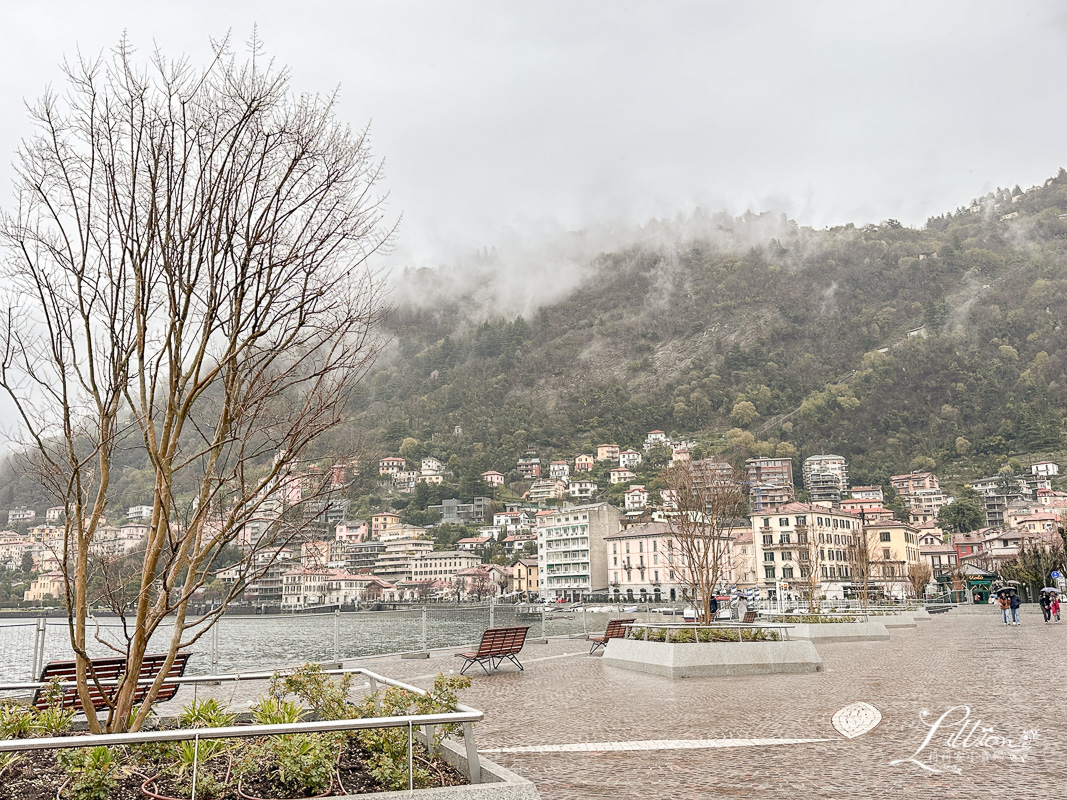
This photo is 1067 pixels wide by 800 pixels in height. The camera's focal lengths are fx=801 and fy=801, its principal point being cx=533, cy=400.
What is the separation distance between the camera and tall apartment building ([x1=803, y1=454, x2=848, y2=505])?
14500 centimetres

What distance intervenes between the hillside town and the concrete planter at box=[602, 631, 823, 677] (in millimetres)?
47183

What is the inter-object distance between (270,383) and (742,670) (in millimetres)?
9783

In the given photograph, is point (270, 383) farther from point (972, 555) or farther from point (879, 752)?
point (972, 555)

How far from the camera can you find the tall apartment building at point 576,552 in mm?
117750

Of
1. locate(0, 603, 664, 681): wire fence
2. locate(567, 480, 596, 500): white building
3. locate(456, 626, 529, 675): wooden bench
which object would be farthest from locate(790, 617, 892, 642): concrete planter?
locate(567, 480, 596, 500): white building

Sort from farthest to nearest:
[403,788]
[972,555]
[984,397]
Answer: [984,397], [972,555], [403,788]

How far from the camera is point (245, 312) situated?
547cm

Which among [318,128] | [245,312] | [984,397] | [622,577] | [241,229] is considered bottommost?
[622,577]

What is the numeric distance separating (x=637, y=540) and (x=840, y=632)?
92.4 metres

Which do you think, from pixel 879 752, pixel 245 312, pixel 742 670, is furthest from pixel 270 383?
pixel 742 670

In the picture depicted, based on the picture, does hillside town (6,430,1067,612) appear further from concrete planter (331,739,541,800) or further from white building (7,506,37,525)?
concrete planter (331,739,541,800)

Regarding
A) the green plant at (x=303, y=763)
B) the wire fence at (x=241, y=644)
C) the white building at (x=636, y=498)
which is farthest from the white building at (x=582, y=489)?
the green plant at (x=303, y=763)

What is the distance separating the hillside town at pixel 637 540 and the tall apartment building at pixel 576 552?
0.21 metres

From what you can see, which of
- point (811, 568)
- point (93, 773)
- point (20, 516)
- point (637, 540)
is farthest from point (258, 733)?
point (637, 540)
